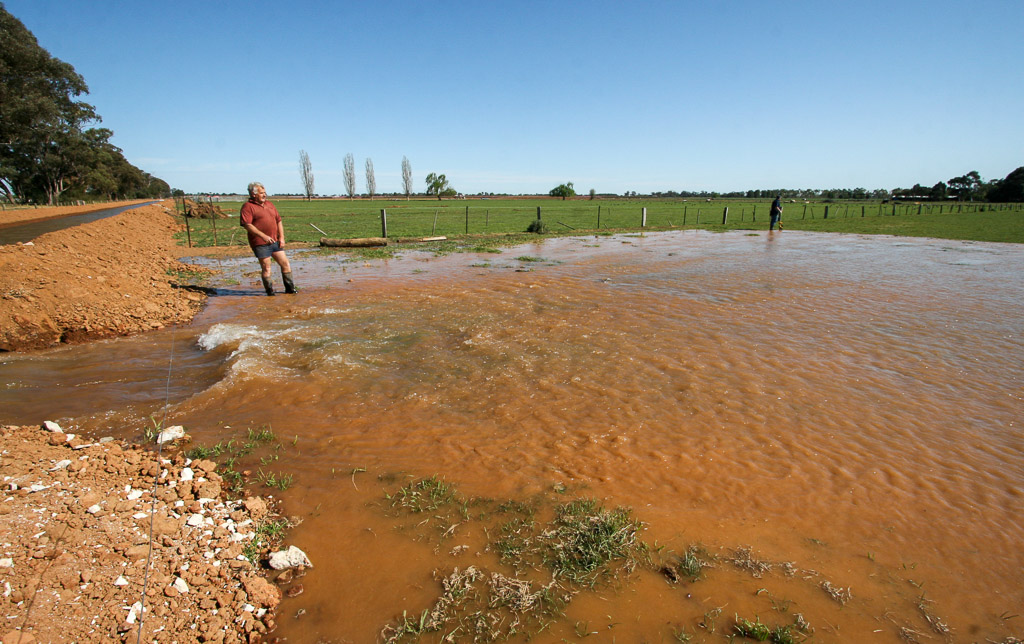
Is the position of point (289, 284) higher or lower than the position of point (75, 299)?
lower

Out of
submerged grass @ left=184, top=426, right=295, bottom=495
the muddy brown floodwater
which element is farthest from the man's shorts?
submerged grass @ left=184, top=426, right=295, bottom=495

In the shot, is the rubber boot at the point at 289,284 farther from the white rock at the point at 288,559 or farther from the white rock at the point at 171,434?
the white rock at the point at 288,559

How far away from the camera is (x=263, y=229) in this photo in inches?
356

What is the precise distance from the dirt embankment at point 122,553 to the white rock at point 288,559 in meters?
0.09

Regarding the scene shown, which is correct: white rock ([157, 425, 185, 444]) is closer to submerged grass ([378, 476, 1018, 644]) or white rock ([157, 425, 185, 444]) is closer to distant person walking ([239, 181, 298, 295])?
submerged grass ([378, 476, 1018, 644])

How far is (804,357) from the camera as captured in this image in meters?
5.98

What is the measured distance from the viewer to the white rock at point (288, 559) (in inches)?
101

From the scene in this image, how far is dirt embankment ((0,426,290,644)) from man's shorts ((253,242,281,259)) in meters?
6.45

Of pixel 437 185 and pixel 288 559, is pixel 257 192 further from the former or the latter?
pixel 437 185

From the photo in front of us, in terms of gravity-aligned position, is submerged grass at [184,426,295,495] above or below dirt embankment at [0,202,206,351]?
below

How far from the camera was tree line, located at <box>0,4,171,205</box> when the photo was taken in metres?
35.2

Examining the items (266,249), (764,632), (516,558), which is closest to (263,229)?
(266,249)

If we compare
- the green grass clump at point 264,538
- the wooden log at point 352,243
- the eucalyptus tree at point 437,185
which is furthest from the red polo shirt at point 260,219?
the eucalyptus tree at point 437,185

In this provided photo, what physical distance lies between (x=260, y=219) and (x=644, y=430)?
27.0 feet
